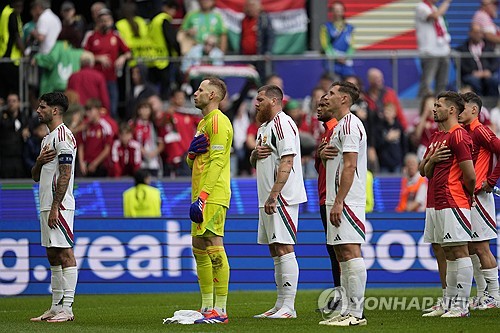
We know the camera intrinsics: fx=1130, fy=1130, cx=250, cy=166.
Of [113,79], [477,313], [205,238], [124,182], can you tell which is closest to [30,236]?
[124,182]

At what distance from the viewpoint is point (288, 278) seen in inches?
517

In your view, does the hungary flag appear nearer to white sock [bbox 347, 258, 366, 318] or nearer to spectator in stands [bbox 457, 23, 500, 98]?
spectator in stands [bbox 457, 23, 500, 98]

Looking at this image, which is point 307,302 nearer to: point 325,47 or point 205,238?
point 205,238

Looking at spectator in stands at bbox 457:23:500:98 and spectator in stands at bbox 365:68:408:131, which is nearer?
spectator in stands at bbox 365:68:408:131

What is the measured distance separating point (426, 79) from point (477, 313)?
392 inches

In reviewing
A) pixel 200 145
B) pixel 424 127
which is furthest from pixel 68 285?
pixel 424 127

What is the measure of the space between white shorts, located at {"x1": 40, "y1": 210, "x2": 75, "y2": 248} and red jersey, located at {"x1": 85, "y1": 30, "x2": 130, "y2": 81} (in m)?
9.17

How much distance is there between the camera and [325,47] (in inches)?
931

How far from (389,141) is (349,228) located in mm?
10373

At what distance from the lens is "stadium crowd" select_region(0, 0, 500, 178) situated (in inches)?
835

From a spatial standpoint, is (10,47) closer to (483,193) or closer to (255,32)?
(255,32)

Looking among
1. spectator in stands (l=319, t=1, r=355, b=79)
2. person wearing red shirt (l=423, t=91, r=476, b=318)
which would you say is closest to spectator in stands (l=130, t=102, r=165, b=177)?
spectator in stands (l=319, t=1, r=355, b=79)

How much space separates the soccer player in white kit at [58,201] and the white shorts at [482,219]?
496 centimetres

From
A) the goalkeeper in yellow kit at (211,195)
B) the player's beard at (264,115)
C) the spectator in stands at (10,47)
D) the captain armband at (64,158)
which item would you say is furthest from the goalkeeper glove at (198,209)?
the spectator in stands at (10,47)
